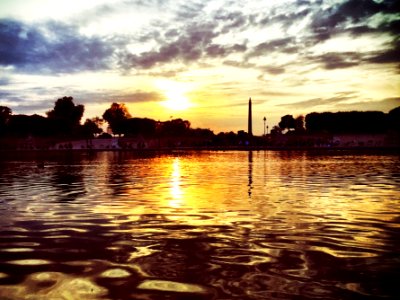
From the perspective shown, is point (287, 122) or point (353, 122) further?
point (287, 122)

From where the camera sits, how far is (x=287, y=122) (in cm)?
13088

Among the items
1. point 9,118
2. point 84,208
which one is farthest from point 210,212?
point 9,118

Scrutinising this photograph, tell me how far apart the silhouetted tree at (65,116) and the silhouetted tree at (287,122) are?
220 ft

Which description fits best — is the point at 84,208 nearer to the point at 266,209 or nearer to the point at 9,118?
the point at 266,209

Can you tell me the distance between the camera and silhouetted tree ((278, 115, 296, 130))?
130 m

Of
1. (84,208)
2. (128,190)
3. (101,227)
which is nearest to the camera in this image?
(101,227)

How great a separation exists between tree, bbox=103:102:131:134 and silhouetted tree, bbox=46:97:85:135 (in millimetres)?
10679

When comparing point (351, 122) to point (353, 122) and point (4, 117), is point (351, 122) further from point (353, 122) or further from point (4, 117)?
point (4, 117)

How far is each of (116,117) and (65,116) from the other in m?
16.0

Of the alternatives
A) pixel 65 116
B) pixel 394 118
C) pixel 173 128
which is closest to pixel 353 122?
pixel 394 118

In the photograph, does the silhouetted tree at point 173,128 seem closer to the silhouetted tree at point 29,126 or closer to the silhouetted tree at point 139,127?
the silhouetted tree at point 139,127

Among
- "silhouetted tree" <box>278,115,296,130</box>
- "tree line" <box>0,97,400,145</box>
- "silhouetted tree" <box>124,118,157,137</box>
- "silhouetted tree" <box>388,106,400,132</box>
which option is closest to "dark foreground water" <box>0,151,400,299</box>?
"tree line" <box>0,97,400,145</box>

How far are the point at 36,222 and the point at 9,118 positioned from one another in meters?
118

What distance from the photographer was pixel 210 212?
30.1 ft
